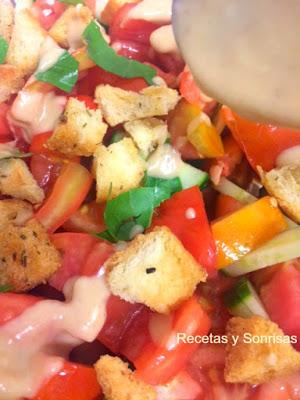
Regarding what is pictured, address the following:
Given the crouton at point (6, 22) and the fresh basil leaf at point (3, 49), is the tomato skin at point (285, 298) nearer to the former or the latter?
the fresh basil leaf at point (3, 49)

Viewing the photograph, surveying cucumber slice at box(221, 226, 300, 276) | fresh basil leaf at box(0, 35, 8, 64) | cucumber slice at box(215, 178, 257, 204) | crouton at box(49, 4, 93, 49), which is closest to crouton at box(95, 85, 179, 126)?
cucumber slice at box(215, 178, 257, 204)

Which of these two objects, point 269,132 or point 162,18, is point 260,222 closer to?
point 269,132

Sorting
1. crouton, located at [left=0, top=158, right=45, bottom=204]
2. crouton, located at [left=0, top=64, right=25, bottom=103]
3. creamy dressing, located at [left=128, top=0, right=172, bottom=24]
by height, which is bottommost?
crouton, located at [left=0, top=158, right=45, bottom=204]

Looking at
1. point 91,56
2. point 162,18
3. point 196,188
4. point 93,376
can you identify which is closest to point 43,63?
point 91,56

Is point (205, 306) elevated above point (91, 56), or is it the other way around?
point (91, 56)

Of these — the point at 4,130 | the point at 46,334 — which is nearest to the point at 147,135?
the point at 4,130

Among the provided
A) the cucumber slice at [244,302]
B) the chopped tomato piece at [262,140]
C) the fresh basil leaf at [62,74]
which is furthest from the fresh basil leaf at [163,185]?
the fresh basil leaf at [62,74]

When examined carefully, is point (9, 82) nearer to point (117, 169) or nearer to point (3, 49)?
point (3, 49)

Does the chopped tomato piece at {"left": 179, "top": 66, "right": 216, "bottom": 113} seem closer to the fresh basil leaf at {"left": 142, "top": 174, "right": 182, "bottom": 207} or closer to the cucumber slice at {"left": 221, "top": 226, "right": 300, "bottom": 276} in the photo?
the fresh basil leaf at {"left": 142, "top": 174, "right": 182, "bottom": 207}
